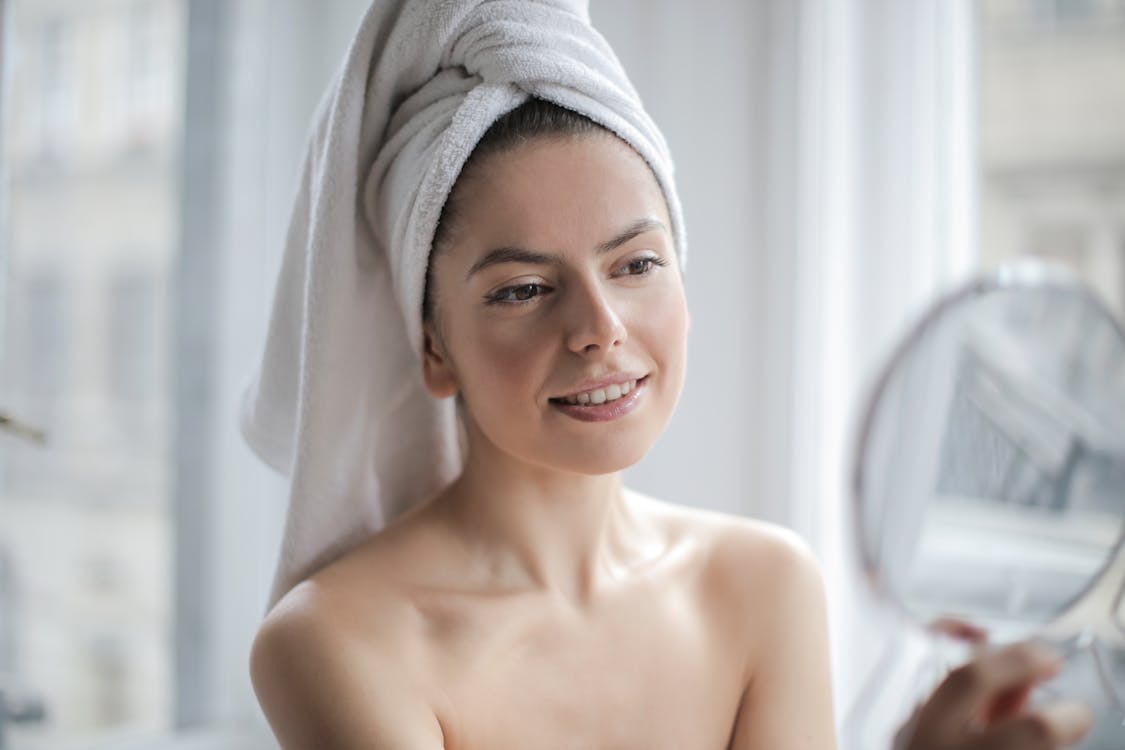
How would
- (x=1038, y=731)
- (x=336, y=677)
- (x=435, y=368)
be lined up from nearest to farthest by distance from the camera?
1. (x=1038, y=731)
2. (x=336, y=677)
3. (x=435, y=368)

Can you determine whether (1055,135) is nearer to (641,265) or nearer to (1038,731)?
(641,265)

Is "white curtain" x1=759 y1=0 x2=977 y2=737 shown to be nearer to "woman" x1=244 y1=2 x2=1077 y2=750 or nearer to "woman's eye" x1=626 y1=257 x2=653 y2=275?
"woman" x1=244 y1=2 x2=1077 y2=750

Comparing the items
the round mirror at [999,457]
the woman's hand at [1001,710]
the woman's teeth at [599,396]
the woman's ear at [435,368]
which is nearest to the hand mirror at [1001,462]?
the round mirror at [999,457]

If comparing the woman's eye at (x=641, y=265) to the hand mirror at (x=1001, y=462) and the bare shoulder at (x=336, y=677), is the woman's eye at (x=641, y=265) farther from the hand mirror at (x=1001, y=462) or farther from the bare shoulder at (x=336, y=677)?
the bare shoulder at (x=336, y=677)

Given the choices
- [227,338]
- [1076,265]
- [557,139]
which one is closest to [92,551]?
[227,338]

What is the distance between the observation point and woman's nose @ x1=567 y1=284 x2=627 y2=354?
812 mm

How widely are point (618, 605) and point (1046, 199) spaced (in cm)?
85

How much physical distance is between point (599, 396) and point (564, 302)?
0.08 meters

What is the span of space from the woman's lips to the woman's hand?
0.32m

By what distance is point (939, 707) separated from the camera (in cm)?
67

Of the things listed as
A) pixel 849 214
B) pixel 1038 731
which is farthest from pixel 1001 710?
pixel 849 214

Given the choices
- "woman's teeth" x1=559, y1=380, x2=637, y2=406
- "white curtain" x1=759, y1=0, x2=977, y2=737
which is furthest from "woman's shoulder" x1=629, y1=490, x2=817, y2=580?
"white curtain" x1=759, y1=0, x2=977, y2=737

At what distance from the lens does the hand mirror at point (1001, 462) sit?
824mm

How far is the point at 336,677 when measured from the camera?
2.63 feet
